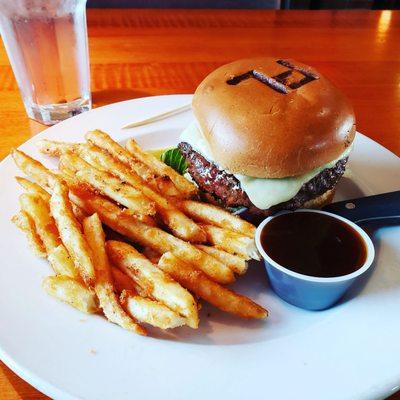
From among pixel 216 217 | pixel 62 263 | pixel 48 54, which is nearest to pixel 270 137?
pixel 216 217

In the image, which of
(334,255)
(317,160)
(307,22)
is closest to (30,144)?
(317,160)

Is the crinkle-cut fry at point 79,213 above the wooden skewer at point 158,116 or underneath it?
above

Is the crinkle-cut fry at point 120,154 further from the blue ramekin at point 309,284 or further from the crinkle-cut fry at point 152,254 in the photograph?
the blue ramekin at point 309,284

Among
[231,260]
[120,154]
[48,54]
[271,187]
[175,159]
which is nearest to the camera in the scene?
[231,260]

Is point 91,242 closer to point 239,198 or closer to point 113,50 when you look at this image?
point 239,198

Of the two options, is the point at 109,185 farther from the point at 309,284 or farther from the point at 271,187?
the point at 309,284

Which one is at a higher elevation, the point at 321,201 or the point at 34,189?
the point at 34,189

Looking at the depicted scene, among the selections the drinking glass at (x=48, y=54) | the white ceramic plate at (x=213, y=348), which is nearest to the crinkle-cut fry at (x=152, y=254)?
the white ceramic plate at (x=213, y=348)
